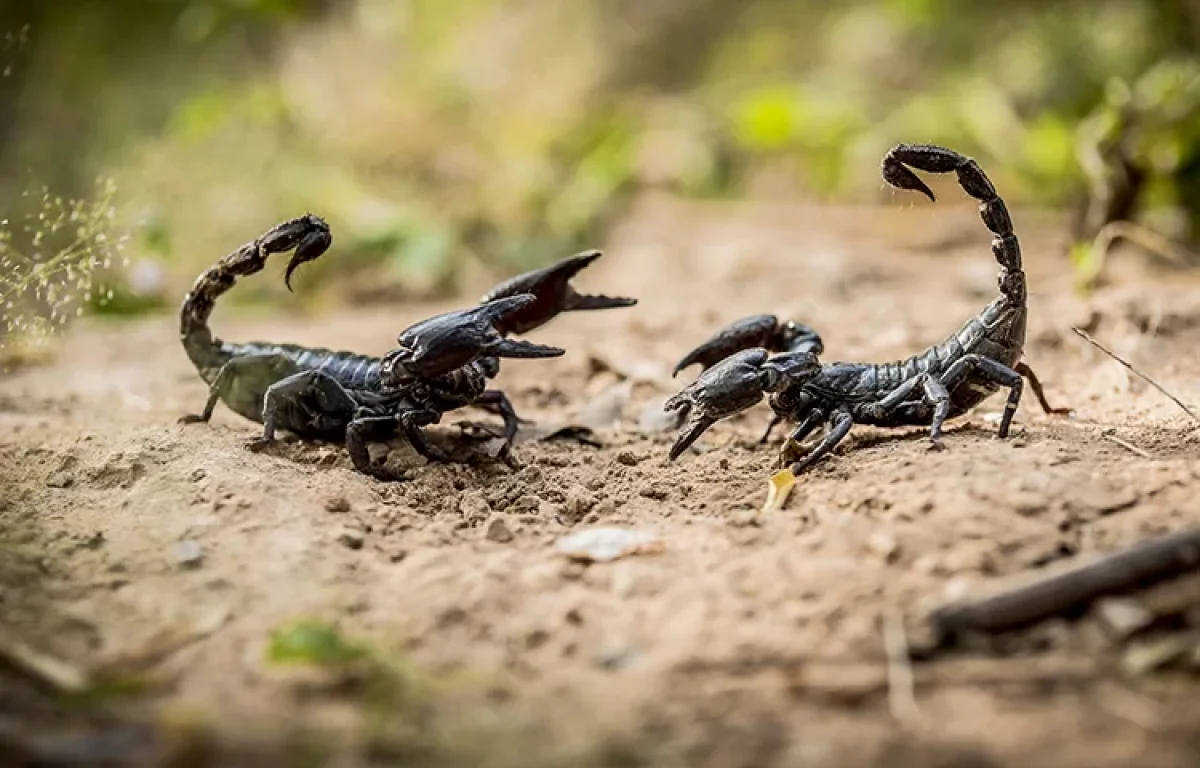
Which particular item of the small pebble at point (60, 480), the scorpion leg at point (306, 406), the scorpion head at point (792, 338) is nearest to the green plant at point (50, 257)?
the small pebble at point (60, 480)

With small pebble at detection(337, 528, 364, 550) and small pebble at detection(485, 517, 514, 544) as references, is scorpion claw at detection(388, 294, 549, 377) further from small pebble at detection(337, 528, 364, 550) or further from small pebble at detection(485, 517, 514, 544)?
small pebble at detection(337, 528, 364, 550)

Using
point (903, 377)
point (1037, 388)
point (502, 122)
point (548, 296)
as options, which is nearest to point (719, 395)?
point (903, 377)

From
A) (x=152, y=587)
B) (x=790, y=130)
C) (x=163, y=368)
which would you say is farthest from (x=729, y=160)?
(x=152, y=587)

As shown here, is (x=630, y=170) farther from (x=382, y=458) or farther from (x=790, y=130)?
(x=382, y=458)

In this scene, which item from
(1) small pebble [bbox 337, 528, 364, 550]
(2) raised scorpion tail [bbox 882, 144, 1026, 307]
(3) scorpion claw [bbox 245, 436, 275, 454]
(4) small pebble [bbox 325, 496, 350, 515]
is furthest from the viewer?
(3) scorpion claw [bbox 245, 436, 275, 454]

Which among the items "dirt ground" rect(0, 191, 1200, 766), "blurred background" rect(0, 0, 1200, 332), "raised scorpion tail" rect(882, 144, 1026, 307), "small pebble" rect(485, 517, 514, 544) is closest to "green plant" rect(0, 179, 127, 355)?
"dirt ground" rect(0, 191, 1200, 766)

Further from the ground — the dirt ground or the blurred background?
the blurred background

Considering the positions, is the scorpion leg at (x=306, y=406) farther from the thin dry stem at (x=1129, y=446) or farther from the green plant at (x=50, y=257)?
the thin dry stem at (x=1129, y=446)

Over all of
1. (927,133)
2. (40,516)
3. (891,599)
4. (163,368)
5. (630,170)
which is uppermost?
(630,170)
